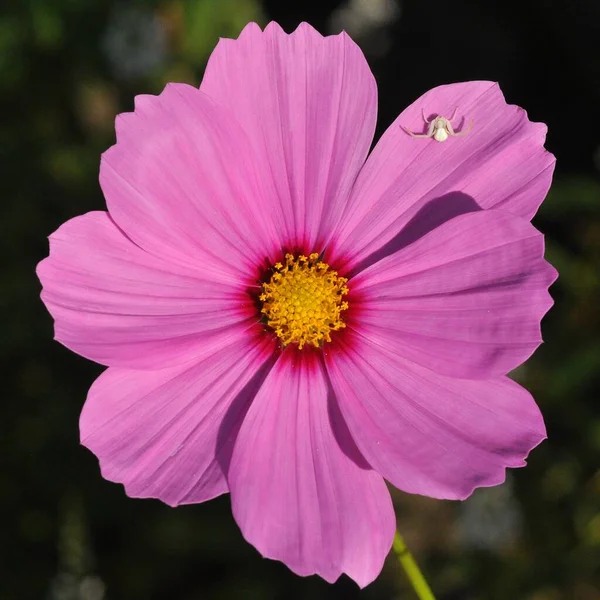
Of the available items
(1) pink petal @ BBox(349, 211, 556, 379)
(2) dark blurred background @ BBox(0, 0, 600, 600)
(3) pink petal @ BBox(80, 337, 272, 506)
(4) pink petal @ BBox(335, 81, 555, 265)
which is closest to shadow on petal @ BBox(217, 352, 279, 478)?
(3) pink petal @ BBox(80, 337, 272, 506)

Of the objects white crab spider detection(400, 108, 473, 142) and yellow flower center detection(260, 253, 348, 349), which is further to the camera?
yellow flower center detection(260, 253, 348, 349)

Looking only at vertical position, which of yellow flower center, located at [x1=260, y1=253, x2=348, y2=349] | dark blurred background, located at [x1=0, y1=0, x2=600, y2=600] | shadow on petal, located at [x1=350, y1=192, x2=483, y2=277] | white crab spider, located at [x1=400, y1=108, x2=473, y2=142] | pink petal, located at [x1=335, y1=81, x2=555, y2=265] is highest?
white crab spider, located at [x1=400, y1=108, x2=473, y2=142]

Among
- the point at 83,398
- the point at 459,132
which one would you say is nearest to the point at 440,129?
the point at 459,132

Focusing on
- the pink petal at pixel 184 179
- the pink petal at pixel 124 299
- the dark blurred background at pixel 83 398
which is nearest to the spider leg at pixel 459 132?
the pink petal at pixel 184 179

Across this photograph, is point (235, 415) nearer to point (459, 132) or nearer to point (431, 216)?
point (431, 216)

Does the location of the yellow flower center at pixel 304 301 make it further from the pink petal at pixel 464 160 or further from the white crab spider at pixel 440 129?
the white crab spider at pixel 440 129

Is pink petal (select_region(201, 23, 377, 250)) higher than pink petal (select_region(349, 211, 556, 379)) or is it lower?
higher

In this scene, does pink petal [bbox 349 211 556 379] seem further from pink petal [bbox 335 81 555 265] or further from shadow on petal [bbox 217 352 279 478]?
shadow on petal [bbox 217 352 279 478]
